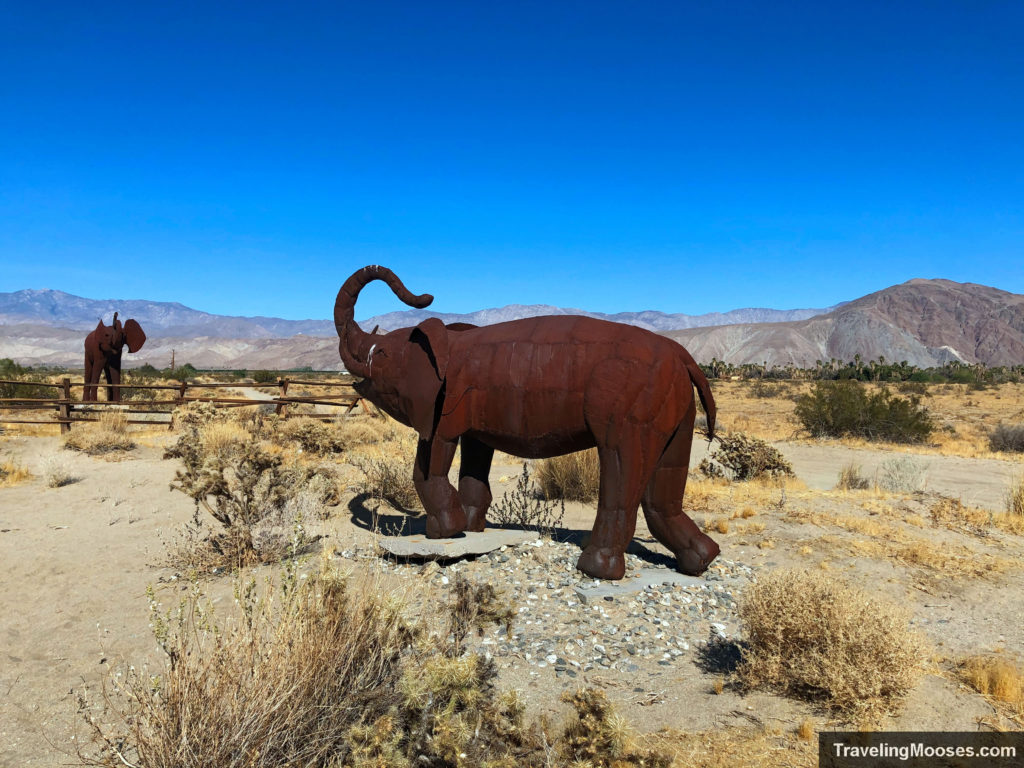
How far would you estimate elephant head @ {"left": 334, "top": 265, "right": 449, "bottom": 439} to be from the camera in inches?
228

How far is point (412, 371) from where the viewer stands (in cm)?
589

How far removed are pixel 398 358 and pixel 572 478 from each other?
4588mm

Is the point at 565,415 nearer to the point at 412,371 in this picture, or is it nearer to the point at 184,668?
the point at 412,371

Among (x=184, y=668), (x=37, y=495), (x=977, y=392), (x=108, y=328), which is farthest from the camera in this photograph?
(x=977, y=392)

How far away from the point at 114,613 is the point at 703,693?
188 inches

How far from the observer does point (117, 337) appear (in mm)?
18844

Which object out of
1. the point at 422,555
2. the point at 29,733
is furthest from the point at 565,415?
the point at 29,733

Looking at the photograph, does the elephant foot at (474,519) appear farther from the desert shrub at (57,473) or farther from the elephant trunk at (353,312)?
the desert shrub at (57,473)

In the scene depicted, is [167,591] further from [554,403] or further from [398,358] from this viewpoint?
[554,403]

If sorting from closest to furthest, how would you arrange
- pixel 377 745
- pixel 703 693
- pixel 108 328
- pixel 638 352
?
pixel 377 745, pixel 703 693, pixel 638 352, pixel 108 328

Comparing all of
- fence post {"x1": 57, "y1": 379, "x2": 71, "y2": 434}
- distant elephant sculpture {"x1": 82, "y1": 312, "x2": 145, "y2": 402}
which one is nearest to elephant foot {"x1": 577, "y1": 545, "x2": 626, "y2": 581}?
fence post {"x1": 57, "y1": 379, "x2": 71, "y2": 434}

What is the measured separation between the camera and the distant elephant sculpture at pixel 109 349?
18.6 metres

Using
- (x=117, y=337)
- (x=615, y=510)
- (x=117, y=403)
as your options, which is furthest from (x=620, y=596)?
(x=117, y=337)

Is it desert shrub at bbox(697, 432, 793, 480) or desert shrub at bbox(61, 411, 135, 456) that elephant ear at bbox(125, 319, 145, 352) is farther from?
desert shrub at bbox(697, 432, 793, 480)
